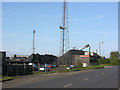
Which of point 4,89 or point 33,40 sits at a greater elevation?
point 33,40

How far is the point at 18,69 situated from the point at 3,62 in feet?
9.41

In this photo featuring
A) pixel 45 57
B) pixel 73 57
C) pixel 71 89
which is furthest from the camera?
pixel 73 57

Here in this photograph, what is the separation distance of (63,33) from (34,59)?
32.3m

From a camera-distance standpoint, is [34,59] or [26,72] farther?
[34,59]

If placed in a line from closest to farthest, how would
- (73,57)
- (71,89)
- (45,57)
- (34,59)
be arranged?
(71,89) < (34,59) < (45,57) < (73,57)

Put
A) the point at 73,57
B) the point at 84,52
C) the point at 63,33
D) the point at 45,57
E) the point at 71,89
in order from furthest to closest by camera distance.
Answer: the point at 84,52 → the point at 73,57 → the point at 45,57 → the point at 63,33 → the point at 71,89

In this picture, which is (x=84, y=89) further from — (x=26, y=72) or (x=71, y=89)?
(x=26, y=72)

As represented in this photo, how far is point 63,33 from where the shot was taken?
57.8 metres

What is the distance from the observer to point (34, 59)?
86312mm

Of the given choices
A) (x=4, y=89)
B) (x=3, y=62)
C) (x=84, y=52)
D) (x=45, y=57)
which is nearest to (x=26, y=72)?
(x=3, y=62)

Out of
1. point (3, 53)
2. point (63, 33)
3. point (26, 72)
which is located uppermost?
point (63, 33)

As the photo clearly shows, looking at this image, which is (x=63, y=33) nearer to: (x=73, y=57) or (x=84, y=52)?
(x=73, y=57)

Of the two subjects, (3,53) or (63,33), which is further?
(63,33)

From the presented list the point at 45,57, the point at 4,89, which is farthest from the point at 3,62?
the point at 45,57
